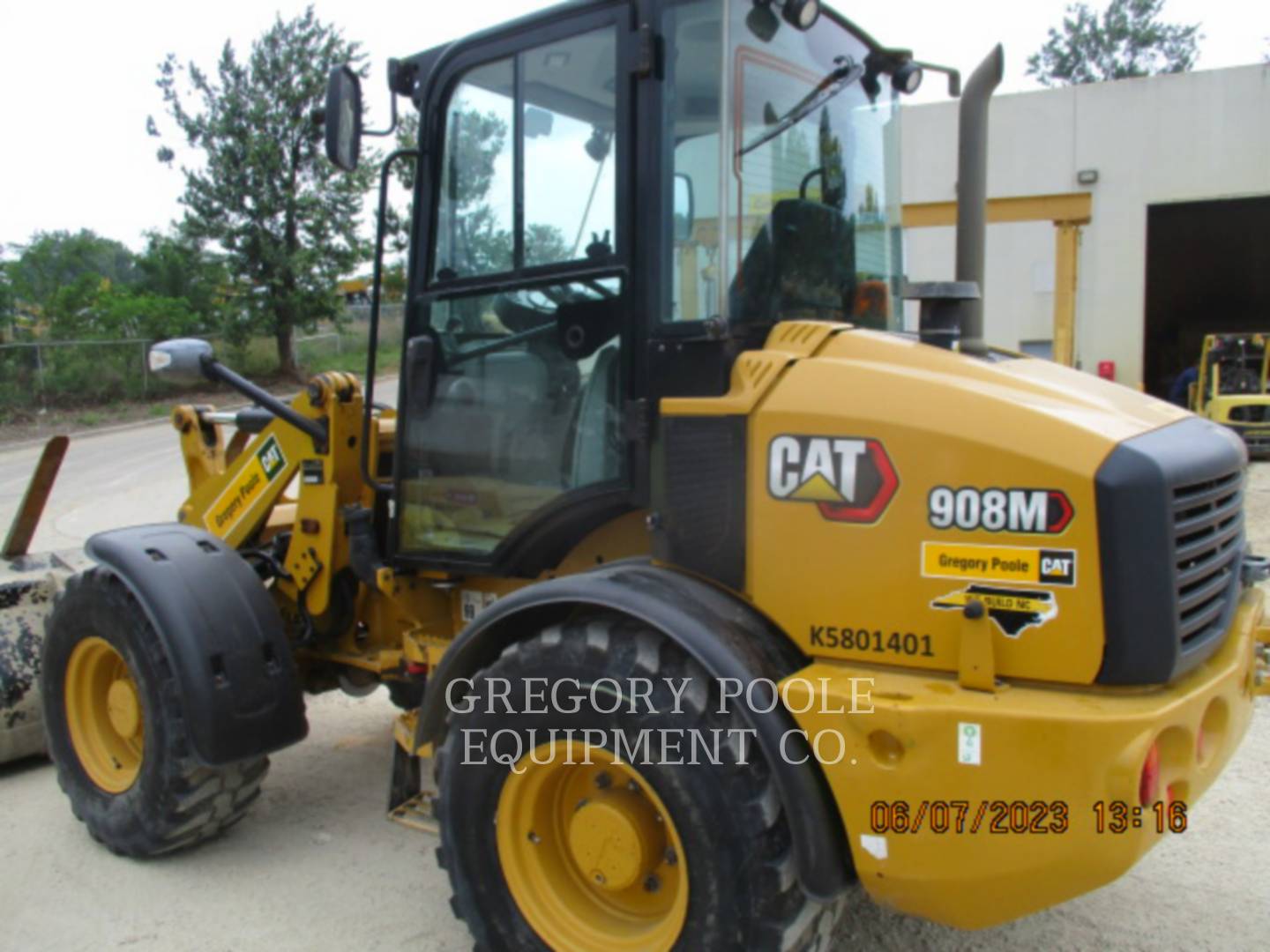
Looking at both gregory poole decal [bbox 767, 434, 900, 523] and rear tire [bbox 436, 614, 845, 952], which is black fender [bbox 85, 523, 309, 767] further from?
gregory poole decal [bbox 767, 434, 900, 523]

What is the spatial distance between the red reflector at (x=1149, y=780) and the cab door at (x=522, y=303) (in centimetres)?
141

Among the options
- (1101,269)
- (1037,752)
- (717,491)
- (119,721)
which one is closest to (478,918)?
(717,491)

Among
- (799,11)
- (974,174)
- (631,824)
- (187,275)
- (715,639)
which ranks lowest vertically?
(631,824)

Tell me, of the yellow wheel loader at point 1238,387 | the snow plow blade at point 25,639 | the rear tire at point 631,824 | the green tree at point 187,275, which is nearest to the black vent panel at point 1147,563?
the rear tire at point 631,824

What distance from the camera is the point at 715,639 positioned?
243 cm

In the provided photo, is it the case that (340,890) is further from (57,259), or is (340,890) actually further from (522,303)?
(57,259)

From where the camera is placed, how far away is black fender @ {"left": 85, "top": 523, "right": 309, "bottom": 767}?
3.41 meters

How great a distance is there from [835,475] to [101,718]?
3058 millimetres

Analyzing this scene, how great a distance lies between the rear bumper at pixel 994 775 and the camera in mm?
2135

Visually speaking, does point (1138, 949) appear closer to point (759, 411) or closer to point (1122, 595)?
point (1122, 595)

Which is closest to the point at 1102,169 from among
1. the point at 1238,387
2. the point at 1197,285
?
the point at 1238,387

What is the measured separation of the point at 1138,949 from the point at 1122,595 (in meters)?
1.44

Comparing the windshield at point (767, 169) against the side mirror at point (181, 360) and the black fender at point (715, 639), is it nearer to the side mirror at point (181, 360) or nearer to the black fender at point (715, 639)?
the black fender at point (715, 639)
